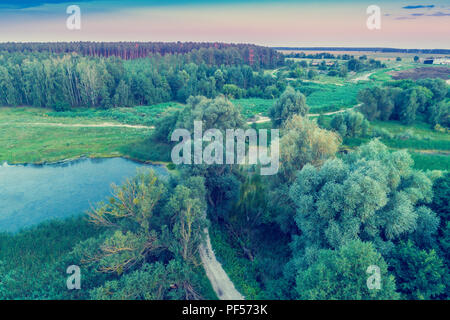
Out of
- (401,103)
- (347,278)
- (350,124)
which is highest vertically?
(401,103)

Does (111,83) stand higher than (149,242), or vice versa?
(111,83)

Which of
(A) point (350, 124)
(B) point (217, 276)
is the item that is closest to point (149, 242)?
(B) point (217, 276)

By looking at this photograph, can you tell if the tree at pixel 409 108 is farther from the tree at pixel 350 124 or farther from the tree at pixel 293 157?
the tree at pixel 293 157

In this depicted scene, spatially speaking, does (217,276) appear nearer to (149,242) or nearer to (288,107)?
(149,242)

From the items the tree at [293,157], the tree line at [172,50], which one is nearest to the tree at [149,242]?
the tree at [293,157]

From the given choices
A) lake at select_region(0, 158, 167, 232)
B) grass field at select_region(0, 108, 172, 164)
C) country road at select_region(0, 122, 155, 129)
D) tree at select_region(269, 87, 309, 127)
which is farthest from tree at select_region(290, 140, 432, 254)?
country road at select_region(0, 122, 155, 129)

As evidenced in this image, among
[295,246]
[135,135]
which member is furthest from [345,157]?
[135,135]
